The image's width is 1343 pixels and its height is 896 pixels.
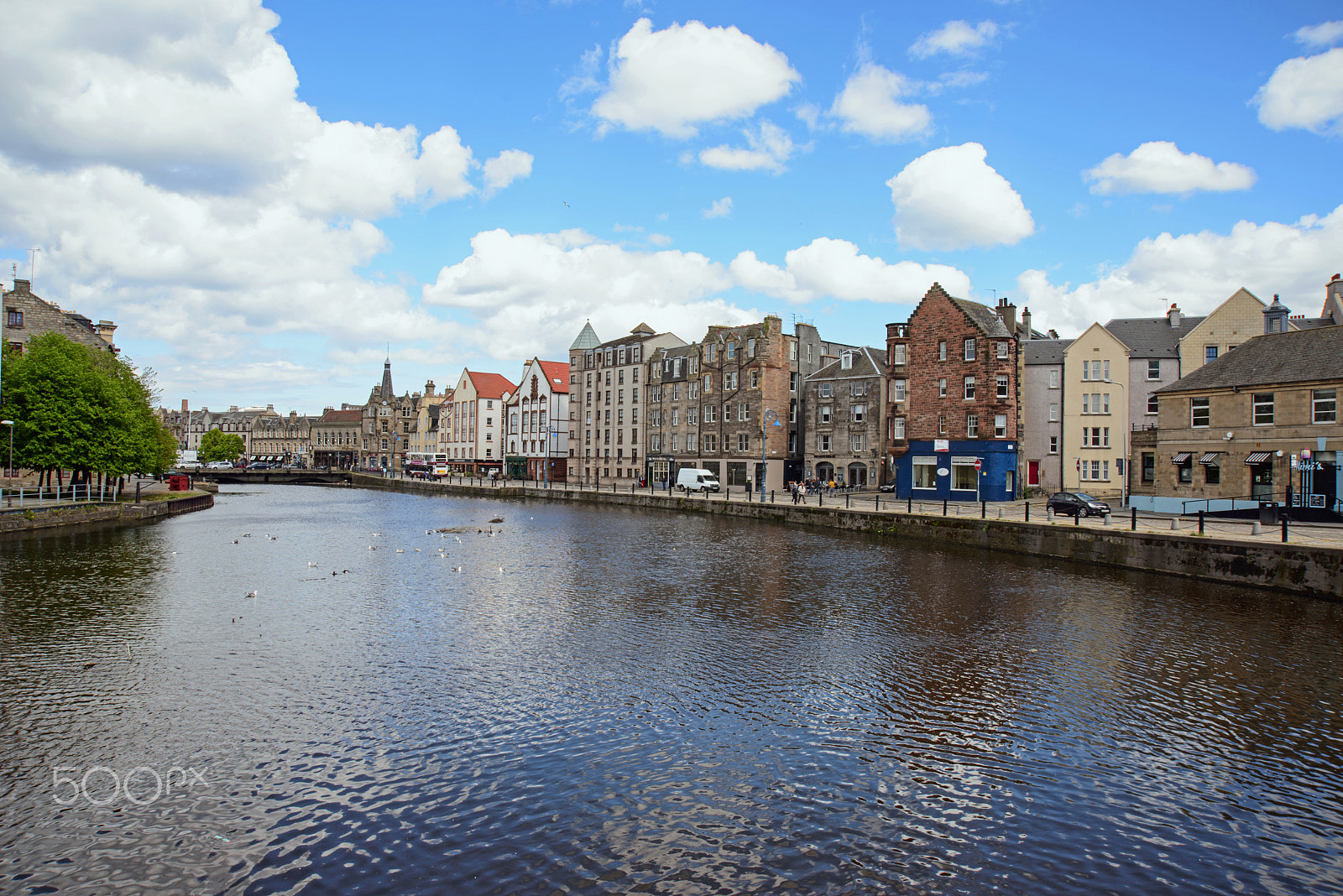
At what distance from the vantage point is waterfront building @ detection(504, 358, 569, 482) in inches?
3999

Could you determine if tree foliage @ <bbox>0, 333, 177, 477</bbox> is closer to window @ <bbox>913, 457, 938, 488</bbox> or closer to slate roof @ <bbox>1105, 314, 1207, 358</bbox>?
window @ <bbox>913, 457, 938, 488</bbox>

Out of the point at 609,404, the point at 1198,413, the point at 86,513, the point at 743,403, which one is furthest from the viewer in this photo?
the point at 609,404

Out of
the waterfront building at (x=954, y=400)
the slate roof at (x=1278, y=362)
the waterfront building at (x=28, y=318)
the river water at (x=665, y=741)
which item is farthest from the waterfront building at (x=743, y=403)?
the waterfront building at (x=28, y=318)

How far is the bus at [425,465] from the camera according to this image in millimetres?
113000

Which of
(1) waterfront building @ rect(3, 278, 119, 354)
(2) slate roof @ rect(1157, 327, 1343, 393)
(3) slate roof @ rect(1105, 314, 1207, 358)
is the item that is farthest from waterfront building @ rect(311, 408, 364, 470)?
(2) slate roof @ rect(1157, 327, 1343, 393)

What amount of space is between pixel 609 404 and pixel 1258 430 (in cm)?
6804

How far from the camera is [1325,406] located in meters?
35.9

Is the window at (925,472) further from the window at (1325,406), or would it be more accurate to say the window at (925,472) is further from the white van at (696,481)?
the window at (1325,406)

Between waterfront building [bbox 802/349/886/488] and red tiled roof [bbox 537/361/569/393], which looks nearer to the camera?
waterfront building [bbox 802/349/886/488]

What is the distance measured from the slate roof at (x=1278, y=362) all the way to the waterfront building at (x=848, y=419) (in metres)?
25.0

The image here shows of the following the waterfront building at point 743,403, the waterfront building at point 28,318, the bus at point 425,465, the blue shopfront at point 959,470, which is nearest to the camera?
the blue shopfront at point 959,470

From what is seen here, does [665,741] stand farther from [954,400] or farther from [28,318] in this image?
[28,318]

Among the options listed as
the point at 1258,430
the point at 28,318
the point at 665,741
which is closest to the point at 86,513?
the point at 28,318

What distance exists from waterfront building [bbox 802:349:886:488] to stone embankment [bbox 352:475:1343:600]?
49.6 ft
